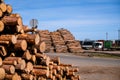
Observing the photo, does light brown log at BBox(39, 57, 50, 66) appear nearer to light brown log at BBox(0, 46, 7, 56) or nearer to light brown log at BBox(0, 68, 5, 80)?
light brown log at BBox(0, 46, 7, 56)

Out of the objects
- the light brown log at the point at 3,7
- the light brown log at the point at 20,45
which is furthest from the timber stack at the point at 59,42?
the light brown log at the point at 20,45

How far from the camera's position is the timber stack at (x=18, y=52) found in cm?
895

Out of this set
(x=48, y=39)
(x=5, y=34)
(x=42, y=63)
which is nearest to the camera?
(x=5, y=34)

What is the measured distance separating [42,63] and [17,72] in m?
1.25

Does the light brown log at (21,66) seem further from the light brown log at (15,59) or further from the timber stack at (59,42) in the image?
the timber stack at (59,42)

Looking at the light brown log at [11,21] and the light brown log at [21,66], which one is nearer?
the light brown log at [21,66]

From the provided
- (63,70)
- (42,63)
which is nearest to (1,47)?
(42,63)

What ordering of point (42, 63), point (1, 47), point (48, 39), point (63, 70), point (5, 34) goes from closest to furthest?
1. point (1, 47)
2. point (5, 34)
3. point (42, 63)
4. point (63, 70)
5. point (48, 39)

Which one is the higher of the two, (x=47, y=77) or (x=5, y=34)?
(x=5, y=34)

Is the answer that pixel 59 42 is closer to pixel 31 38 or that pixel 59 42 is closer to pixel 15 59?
pixel 31 38

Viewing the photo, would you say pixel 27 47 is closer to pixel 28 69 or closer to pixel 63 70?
pixel 28 69

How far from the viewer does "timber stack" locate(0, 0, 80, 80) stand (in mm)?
8953

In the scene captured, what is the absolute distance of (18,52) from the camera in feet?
31.3

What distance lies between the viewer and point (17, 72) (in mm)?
9148
